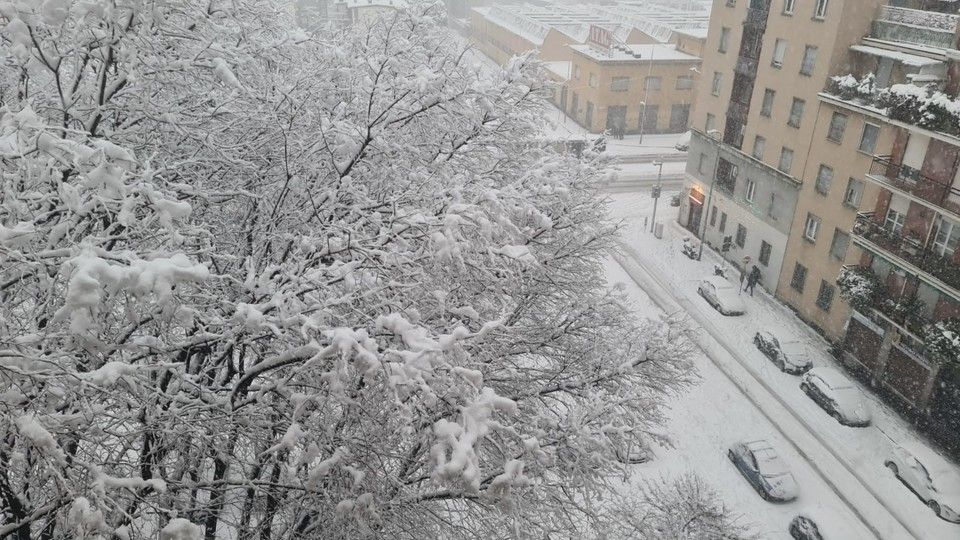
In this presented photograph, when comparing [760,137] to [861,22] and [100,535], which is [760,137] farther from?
[100,535]

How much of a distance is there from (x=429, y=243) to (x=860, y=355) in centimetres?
2289

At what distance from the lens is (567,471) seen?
9711mm

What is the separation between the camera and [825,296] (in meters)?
26.1

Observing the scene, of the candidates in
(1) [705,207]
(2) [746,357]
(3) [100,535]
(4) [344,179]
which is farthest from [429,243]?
(1) [705,207]

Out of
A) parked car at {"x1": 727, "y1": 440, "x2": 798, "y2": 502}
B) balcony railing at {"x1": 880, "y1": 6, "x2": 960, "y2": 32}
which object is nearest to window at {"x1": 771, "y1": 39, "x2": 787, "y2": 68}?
balcony railing at {"x1": 880, "y1": 6, "x2": 960, "y2": 32}

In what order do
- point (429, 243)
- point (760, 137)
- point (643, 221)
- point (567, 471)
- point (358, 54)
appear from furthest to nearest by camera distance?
point (643, 221)
point (760, 137)
point (358, 54)
point (567, 471)
point (429, 243)

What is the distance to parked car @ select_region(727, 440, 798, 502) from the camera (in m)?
18.0

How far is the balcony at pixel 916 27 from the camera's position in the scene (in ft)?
70.6

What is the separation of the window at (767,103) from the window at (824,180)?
4139mm

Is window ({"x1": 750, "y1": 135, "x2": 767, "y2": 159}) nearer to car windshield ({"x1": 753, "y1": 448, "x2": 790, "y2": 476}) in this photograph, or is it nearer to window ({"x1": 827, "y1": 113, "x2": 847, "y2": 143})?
window ({"x1": 827, "y1": 113, "x2": 847, "y2": 143})

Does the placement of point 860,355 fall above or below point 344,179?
below

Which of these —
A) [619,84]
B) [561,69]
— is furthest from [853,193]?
[561,69]

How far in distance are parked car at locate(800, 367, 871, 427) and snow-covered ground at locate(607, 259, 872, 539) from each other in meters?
2.15

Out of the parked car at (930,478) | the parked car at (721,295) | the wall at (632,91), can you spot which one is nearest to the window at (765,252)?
the parked car at (721,295)
